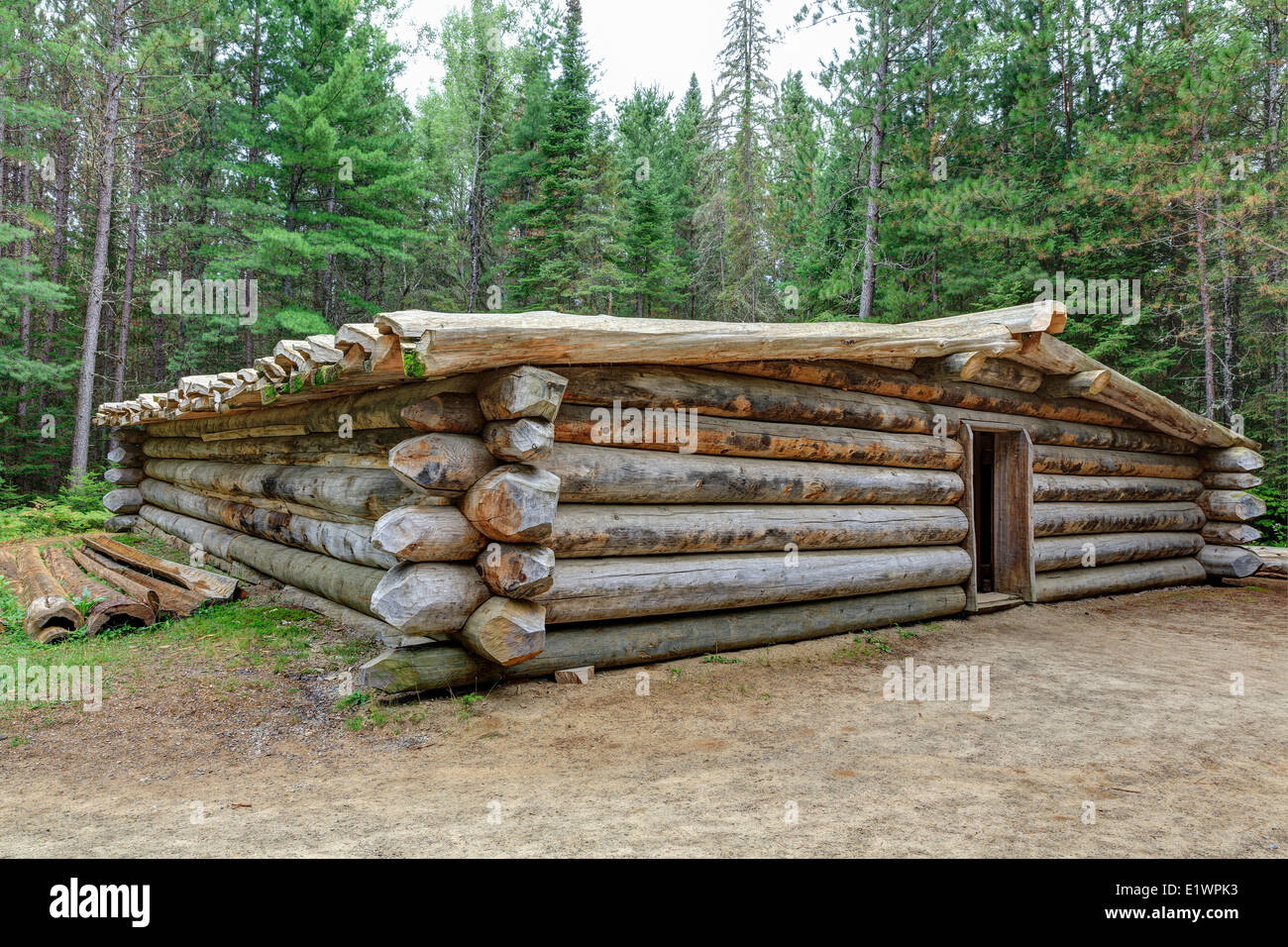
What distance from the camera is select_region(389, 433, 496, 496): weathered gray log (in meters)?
4.71

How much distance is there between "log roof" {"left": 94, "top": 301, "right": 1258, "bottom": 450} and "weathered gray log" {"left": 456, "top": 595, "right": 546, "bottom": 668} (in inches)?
64.3

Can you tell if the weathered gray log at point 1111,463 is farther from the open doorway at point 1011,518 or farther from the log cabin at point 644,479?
the open doorway at point 1011,518

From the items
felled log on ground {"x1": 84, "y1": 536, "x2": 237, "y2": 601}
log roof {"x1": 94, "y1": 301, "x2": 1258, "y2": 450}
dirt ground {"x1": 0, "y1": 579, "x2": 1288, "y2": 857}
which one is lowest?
dirt ground {"x1": 0, "y1": 579, "x2": 1288, "y2": 857}

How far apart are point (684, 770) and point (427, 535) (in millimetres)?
2220

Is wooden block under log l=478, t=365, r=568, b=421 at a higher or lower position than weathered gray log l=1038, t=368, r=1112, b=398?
lower

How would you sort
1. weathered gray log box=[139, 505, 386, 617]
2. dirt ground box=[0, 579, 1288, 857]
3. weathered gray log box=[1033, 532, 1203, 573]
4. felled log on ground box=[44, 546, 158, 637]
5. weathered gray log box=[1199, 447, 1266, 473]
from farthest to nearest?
1. weathered gray log box=[1199, 447, 1266, 473]
2. weathered gray log box=[1033, 532, 1203, 573]
3. felled log on ground box=[44, 546, 158, 637]
4. weathered gray log box=[139, 505, 386, 617]
5. dirt ground box=[0, 579, 1288, 857]

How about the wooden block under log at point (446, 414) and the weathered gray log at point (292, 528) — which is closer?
the wooden block under log at point (446, 414)

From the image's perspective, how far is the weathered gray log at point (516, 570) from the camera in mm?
4801

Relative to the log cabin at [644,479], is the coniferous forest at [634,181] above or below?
above

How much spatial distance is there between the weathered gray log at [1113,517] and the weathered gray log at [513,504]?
7.73 m

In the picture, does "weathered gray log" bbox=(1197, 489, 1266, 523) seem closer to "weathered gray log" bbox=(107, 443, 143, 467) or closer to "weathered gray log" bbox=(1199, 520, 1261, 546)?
"weathered gray log" bbox=(1199, 520, 1261, 546)

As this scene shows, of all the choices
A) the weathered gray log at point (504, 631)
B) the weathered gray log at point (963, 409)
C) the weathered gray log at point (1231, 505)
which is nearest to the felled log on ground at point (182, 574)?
the weathered gray log at point (504, 631)

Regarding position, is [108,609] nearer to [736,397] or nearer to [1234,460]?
[736,397]

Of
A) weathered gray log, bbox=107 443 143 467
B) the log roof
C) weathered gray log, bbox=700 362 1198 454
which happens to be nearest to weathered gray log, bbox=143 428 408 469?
the log roof
